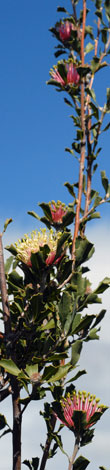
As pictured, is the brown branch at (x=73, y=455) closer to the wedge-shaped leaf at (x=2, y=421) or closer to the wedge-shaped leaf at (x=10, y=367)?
the wedge-shaped leaf at (x=2, y=421)

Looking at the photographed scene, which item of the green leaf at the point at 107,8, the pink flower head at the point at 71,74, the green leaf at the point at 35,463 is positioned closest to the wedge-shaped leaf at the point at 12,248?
the green leaf at the point at 35,463

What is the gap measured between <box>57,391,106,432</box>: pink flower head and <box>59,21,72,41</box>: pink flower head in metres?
2.00

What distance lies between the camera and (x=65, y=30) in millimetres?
3389

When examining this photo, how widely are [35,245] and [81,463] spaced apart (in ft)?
2.95

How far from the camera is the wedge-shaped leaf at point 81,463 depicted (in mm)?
2396

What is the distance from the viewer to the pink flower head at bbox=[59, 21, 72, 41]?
11.1 ft

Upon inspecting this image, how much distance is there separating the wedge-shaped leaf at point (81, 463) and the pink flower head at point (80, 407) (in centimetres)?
12

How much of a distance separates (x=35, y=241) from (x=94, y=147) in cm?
99

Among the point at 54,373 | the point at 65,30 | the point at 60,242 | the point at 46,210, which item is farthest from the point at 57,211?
the point at 65,30

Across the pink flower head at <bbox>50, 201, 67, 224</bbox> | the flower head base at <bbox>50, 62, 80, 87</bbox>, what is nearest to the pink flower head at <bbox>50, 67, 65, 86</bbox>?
the flower head base at <bbox>50, 62, 80, 87</bbox>

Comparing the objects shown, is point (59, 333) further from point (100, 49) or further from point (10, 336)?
point (100, 49)

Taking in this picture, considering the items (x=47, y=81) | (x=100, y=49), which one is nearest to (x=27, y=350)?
(x=47, y=81)

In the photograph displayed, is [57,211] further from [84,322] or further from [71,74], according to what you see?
[71,74]

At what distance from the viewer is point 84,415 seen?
7.68 ft
